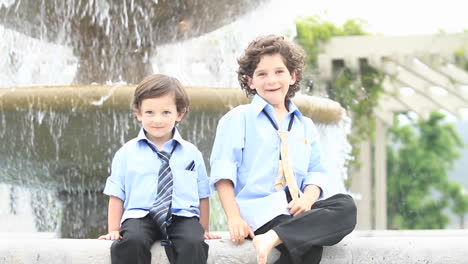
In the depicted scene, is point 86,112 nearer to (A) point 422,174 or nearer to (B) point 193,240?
(B) point 193,240

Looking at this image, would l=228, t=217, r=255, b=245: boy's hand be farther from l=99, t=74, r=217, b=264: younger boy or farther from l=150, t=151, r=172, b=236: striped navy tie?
l=150, t=151, r=172, b=236: striped navy tie

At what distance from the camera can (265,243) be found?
7.33 ft

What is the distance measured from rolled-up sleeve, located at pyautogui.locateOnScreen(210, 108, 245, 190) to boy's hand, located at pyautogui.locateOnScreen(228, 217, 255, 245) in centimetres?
15

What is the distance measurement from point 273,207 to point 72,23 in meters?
2.70

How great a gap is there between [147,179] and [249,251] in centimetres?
43

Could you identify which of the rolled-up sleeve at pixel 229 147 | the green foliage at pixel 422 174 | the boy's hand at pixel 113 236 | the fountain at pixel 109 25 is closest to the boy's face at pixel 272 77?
the rolled-up sleeve at pixel 229 147

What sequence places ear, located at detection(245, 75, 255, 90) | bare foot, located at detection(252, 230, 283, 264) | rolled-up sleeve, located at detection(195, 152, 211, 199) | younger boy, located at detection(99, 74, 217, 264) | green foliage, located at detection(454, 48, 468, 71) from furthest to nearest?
green foliage, located at detection(454, 48, 468, 71) < ear, located at detection(245, 75, 255, 90) < rolled-up sleeve, located at detection(195, 152, 211, 199) < younger boy, located at detection(99, 74, 217, 264) < bare foot, located at detection(252, 230, 283, 264)

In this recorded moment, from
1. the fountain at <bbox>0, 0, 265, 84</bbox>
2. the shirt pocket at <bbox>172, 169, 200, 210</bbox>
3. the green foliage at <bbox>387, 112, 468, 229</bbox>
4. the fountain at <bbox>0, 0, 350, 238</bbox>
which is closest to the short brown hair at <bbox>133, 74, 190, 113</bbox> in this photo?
the shirt pocket at <bbox>172, 169, 200, 210</bbox>

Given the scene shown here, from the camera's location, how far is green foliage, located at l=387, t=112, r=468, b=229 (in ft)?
75.1

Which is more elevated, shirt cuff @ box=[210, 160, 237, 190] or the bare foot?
shirt cuff @ box=[210, 160, 237, 190]

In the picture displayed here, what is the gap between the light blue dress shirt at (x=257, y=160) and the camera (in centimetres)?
247

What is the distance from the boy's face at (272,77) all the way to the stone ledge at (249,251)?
1.78 ft

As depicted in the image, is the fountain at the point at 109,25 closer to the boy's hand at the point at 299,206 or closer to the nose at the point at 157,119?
the nose at the point at 157,119

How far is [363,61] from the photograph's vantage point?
548 inches
